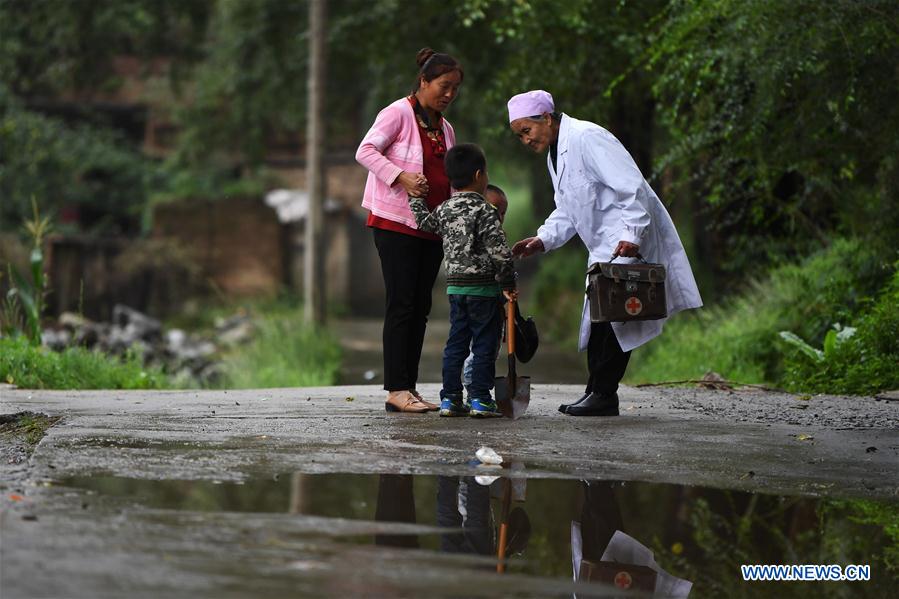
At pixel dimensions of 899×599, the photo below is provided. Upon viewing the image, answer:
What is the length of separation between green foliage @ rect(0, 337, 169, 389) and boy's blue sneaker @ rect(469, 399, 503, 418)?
3.81 metres

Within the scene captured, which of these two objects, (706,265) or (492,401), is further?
(706,265)

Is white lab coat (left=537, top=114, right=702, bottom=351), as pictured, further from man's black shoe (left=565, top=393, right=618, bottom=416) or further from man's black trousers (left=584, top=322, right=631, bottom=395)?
man's black shoe (left=565, top=393, right=618, bottom=416)

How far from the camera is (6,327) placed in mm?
11422

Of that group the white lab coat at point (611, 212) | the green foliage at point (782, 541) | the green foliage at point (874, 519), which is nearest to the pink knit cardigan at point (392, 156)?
the white lab coat at point (611, 212)

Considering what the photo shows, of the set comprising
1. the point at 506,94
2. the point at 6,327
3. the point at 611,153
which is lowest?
the point at 6,327

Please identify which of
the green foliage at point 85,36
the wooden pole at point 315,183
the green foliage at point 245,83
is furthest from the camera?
the green foliage at point 85,36

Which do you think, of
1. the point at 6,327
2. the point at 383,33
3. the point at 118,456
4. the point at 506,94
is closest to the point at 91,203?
the point at 383,33

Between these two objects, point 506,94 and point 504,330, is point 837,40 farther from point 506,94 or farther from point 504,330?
point 506,94

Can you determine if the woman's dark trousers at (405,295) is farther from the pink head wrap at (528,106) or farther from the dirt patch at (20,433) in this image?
the dirt patch at (20,433)

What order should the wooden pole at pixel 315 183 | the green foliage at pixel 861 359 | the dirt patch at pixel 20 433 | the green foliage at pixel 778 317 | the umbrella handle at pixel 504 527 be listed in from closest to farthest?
1. the umbrella handle at pixel 504 527
2. the dirt patch at pixel 20 433
3. the green foliage at pixel 861 359
4. the green foliage at pixel 778 317
5. the wooden pole at pixel 315 183

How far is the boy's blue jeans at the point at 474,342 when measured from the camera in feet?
22.7

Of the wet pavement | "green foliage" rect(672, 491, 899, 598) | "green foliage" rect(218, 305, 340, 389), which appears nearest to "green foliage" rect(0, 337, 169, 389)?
the wet pavement

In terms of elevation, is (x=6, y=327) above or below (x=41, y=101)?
below

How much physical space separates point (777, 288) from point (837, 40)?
11.9 ft
